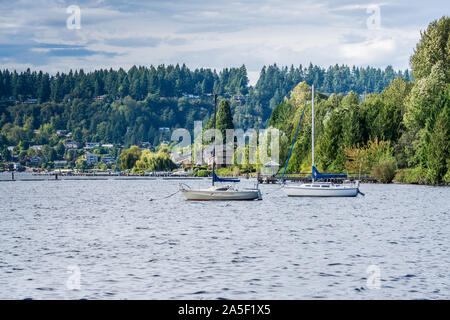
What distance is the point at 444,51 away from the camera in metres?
126

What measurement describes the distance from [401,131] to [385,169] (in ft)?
39.2

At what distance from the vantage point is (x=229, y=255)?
127 ft

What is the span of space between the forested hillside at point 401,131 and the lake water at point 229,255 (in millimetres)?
39073

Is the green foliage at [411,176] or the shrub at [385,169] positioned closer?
the green foliage at [411,176]

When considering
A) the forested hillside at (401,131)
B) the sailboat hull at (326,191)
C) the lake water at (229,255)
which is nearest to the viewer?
the lake water at (229,255)

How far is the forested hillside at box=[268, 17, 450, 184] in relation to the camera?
109938mm

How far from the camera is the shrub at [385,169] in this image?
12362 cm

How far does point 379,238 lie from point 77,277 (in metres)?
25.7

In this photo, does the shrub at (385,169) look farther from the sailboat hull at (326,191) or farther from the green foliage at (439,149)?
the sailboat hull at (326,191)

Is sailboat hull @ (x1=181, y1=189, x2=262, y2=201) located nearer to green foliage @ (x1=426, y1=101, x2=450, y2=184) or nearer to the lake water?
the lake water

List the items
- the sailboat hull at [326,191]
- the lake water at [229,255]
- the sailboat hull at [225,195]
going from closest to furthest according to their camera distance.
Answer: the lake water at [229,255] < the sailboat hull at [225,195] < the sailboat hull at [326,191]

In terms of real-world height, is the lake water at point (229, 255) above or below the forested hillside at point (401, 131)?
below

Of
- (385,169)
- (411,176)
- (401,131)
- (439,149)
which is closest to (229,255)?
(439,149)

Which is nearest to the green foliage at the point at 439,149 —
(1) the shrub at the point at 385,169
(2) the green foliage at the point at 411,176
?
(2) the green foliage at the point at 411,176
